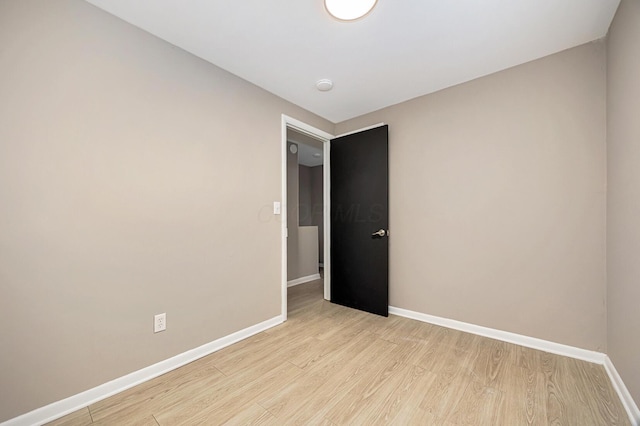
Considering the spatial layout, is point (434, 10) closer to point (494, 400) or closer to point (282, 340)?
point (494, 400)

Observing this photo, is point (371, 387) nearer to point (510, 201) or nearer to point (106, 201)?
point (510, 201)

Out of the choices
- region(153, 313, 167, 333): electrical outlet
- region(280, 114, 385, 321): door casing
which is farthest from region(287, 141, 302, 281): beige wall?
region(153, 313, 167, 333): electrical outlet

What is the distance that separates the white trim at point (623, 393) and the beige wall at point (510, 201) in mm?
165

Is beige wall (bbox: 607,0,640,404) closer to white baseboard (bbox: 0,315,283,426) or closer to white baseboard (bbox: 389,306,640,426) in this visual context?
white baseboard (bbox: 389,306,640,426)

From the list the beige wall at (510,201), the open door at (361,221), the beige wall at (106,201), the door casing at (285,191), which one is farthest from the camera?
the open door at (361,221)

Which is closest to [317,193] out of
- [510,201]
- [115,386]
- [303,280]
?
[303,280]

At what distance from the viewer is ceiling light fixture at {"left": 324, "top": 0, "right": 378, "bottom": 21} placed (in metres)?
1.46

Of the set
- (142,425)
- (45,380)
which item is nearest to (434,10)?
(142,425)

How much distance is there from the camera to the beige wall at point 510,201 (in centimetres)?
183

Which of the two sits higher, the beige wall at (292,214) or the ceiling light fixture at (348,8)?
the ceiling light fixture at (348,8)

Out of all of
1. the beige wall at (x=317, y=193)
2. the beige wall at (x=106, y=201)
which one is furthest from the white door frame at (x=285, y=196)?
the beige wall at (x=317, y=193)

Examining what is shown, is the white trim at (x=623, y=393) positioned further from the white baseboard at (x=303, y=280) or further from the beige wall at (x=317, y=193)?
the beige wall at (x=317, y=193)

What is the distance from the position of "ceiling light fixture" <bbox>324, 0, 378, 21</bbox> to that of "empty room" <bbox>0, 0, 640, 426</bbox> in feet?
0.05

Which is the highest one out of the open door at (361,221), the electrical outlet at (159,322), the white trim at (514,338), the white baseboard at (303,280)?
the open door at (361,221)
